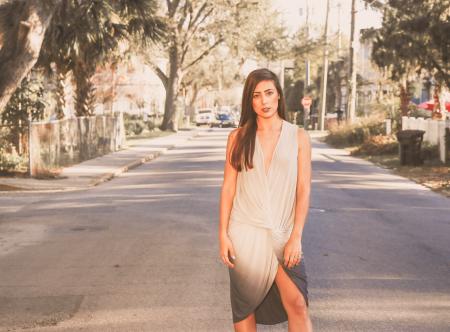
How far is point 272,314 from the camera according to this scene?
4.67m

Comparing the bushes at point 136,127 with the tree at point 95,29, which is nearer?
the tree at point 95,29

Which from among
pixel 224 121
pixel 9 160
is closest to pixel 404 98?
pixel 9 160

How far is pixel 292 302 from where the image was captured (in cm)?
451

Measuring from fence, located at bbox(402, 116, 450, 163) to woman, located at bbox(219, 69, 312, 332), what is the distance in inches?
817

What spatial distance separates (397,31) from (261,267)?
27.9 meters

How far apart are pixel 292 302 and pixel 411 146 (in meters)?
21.6

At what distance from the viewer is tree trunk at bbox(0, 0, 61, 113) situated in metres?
18.7

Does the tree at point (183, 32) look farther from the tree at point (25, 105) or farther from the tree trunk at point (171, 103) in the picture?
the tree at point (25, 105)

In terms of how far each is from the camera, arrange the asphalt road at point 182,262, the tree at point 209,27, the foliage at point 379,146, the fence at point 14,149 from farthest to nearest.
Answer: the tree at point 209,27
the foliage at point 379,146
the fence at point 14,149
the asphalt road at point 182,262

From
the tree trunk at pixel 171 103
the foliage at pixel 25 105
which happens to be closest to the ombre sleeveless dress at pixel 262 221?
the foliage at pixel 25 105

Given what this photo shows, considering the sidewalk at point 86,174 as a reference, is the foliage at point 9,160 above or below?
above

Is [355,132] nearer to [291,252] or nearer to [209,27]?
[209,27]

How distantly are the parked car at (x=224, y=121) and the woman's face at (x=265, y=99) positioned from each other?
74752mm

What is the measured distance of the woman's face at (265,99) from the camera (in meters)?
4.56
